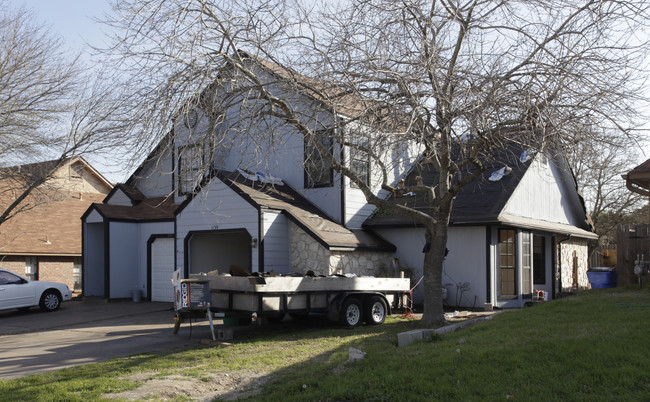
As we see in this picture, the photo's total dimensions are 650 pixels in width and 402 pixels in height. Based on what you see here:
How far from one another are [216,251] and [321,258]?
4932 millimetres

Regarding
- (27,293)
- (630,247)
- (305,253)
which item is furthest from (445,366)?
(27,293)

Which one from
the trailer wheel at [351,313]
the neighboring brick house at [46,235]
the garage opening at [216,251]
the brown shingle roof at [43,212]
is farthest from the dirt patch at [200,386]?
the neighboring brick house at [46,235]

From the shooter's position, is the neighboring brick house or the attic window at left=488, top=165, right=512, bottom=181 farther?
the neighboring brick house

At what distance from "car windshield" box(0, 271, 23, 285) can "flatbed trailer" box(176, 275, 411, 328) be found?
814 cm

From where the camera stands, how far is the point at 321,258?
54.9 feet

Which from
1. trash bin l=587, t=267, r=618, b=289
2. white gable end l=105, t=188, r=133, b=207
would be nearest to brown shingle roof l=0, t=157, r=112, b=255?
white gable end l=105, t=188, r=133, b=207

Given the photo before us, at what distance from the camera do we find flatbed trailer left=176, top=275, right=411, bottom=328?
1202cm

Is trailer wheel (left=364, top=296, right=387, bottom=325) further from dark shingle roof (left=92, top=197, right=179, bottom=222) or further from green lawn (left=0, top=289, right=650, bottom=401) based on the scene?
dark shingle roof (left=92, top=197, right=179, bottom=222)

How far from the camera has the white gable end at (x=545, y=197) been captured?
18906 mm

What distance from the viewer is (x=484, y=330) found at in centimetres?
1020

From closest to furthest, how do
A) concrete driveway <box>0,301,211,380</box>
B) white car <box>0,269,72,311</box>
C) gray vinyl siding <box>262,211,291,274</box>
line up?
concrete driveway <box>0,301,211,380</box> → gray vinyl siding <box>262,211,291,274</box> → white car <box>0,269,72,311</box>

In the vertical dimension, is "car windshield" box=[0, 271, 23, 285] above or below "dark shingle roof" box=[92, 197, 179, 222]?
below

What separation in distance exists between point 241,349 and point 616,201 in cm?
3048

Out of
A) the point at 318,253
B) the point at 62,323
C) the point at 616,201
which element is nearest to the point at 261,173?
the point at 318,253
